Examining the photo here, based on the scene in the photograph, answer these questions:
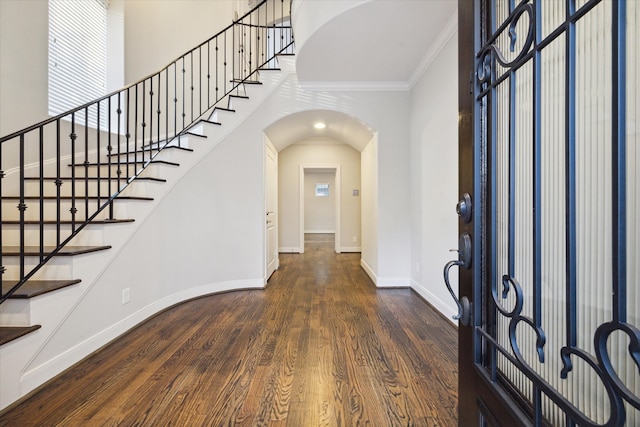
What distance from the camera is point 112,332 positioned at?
2305mm

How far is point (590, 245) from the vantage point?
487mm

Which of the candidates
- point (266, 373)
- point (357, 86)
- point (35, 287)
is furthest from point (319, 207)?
point (35, 287)

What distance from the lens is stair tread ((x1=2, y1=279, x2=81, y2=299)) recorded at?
1677 millimetres

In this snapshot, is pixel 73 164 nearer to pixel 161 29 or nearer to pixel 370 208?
pixel 370 208

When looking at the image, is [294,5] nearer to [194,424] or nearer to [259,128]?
[259,128]

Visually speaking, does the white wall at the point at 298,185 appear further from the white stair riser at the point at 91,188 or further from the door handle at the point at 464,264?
the door handle at the point at 464,264

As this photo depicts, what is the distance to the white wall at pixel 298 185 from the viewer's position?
6.68m

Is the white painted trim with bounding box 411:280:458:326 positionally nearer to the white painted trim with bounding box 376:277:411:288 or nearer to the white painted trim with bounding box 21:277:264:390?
the white painted trim with bounding box 376:277:411:288

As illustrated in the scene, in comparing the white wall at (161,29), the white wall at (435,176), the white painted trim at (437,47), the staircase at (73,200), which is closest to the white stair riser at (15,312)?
the staircase at (73,200)

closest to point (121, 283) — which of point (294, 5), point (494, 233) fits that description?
point (494, 233)

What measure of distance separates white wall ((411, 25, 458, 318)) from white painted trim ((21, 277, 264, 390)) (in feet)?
6.60

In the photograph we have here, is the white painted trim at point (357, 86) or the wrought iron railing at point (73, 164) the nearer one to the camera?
the wrought iron railing at point (73, 164)

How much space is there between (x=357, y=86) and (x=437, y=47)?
1133 millimetres

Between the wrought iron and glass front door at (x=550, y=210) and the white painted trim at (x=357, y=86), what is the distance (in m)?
3.04
